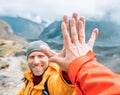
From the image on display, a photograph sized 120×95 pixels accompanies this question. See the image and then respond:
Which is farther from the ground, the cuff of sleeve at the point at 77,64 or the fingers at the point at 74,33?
the fingers at the point at 74,33

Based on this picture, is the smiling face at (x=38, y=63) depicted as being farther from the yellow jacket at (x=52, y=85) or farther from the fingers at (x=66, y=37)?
the fingers at (x=66, y=37)

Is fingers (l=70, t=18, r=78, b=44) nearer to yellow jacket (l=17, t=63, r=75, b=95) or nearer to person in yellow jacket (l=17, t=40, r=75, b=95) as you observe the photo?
yellow jacket (l=17, t=63, r=75, b=95)

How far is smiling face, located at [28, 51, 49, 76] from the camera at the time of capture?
5734 mm

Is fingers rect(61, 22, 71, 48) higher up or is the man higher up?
fingers rect(61, 22, 71, 48)

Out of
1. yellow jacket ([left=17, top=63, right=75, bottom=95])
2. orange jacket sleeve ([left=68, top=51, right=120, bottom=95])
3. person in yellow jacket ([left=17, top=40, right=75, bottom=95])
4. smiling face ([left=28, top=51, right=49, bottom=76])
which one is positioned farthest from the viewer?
smiling face ([left=28, top=51, right=49, bottom=76])

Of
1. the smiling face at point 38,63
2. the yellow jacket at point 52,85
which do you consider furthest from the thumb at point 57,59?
the smiling face at point 38,63

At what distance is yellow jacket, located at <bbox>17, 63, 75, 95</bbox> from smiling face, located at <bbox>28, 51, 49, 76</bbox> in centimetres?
13

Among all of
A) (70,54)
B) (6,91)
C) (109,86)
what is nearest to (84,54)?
(70,54)

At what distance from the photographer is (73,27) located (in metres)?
2.05

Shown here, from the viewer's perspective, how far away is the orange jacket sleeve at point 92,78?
153cm

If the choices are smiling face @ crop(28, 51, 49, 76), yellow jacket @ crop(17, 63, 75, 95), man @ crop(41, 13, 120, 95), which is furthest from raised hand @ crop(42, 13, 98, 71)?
smiling face @ crop(28, 51, 49, 76)

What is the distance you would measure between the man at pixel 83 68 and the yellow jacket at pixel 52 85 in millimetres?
1562

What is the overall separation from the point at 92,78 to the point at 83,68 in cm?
12

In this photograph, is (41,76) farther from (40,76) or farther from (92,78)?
(92,78)
